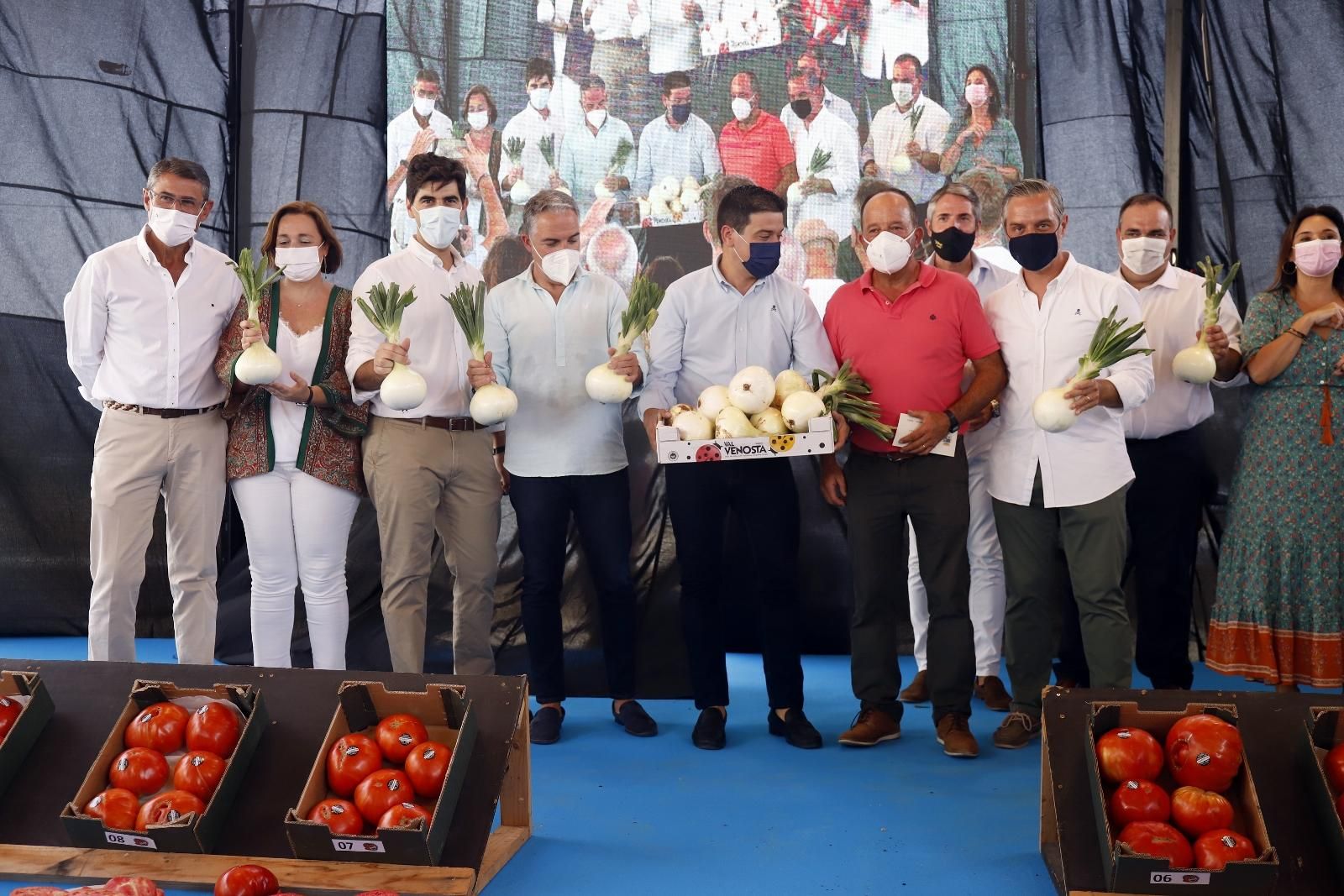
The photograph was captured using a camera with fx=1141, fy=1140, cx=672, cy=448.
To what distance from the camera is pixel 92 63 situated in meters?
4.91

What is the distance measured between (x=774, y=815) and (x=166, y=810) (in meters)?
1.47

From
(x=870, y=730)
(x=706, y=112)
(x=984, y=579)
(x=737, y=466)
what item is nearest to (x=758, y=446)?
(x=737, y=466)

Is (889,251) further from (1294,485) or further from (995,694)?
(995,694)

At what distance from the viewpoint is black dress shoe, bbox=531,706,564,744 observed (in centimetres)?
368

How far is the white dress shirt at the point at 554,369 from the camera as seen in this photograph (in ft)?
12.0

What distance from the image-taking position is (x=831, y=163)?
4840 mm

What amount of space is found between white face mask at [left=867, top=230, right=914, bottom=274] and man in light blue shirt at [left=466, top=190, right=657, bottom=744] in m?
0.83

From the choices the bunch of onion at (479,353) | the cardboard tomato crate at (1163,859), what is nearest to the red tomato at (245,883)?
the cardboard tomato crate at (1163,859)

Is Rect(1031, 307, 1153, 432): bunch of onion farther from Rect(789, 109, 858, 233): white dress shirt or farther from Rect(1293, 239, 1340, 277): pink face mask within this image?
Rect(789, 109, 858, 233): white dress shirt

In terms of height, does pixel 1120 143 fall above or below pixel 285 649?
above

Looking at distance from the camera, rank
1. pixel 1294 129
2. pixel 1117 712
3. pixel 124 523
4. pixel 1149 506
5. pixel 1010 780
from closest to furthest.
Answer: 1. pixel 1117 712
2. pixel 1010 780
3. pixel 124 523
4. pixel 1149 506
5. pixel 1294 129

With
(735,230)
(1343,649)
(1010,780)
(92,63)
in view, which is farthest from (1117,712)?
(92,63)

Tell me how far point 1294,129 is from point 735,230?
2.57 metres

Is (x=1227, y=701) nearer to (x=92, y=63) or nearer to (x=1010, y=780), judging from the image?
(x=1010, y=780)
